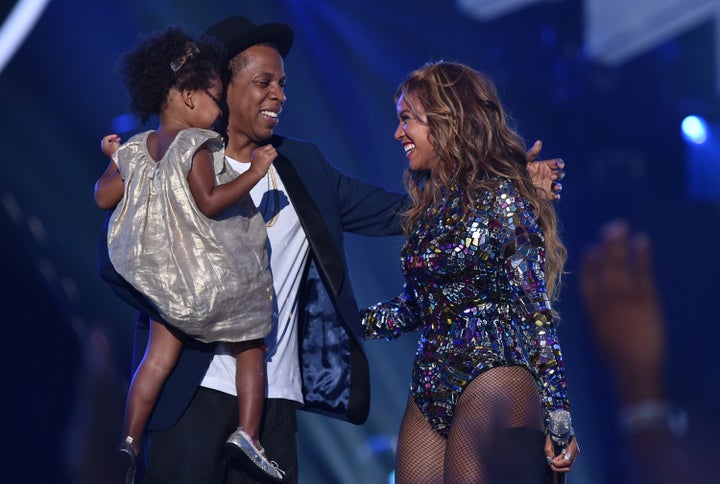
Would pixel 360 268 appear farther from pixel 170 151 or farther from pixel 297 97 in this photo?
pixel 170 151

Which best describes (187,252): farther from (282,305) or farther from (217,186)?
(282,305)

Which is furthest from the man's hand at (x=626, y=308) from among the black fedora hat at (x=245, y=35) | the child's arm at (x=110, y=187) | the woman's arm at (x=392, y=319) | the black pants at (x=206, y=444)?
the child's arm at (x=110, y=187)

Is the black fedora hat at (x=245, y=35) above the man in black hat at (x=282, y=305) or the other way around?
above

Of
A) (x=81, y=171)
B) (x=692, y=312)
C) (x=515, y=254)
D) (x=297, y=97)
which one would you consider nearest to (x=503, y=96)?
(x=297, y=97)

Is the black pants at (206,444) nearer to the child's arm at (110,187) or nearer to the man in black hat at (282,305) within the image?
the man in black hat at (282,305)

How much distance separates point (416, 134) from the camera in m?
2.70

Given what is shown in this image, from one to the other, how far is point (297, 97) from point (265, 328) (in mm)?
2415

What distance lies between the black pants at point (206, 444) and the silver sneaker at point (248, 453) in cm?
12

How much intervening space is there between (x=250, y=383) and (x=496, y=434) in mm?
768

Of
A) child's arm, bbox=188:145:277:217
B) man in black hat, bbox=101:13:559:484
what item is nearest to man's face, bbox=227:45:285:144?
Result: man in black hat, bbox=101:13:559:484

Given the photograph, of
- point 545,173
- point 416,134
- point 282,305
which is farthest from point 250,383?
point 545,173

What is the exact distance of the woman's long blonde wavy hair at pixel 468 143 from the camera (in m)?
2.57

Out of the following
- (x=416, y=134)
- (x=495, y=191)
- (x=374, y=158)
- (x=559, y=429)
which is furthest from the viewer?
(x=374, y=158)

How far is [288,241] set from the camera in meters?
2.95
